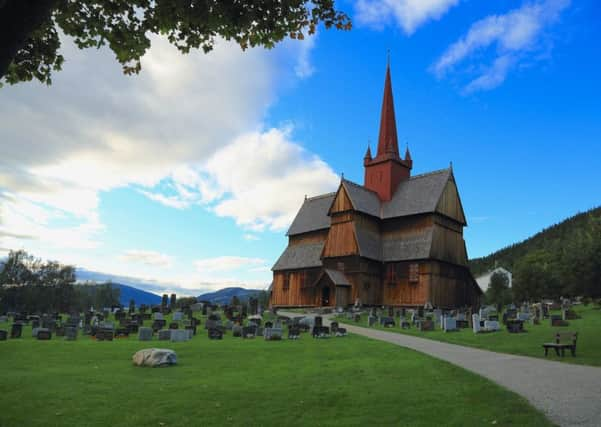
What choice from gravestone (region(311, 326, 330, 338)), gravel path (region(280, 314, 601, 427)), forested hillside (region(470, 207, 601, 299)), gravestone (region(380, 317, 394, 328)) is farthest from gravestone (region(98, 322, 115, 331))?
forested hillside (region(470, 207, 601, 299))

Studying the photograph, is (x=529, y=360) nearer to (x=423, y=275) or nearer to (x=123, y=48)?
(x=123, y=48)

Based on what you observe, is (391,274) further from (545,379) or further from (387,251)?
(545,379)

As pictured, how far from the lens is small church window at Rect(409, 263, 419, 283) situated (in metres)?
45.6

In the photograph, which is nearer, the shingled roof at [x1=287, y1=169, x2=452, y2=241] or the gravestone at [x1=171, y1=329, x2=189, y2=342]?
the gravestone at [x1=171, y1=329, x2=189, y2=342]

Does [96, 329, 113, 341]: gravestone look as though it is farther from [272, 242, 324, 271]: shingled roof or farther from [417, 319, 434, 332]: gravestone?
[272, 242, 324, 271]: shingled roof

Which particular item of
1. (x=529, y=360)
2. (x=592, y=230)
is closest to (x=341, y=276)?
(x=592, y=230)

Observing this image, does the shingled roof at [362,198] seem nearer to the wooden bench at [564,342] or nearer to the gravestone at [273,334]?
the gravestone at [273,334]

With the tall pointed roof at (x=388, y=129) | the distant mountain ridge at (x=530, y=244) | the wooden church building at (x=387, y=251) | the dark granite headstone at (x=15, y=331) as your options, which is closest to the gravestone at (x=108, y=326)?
the dark granite headstone at (x=15, y=331)

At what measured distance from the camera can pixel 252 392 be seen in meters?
10.6

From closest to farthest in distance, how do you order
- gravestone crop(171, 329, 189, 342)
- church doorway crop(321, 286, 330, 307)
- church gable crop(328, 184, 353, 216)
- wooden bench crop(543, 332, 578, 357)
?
wooden bench crop(543, 332, 578, 357)
gravestone crop(171, 329, 189, 342)
church doorway crop(321, 286, 330, 307)
church gable crop(328, 184, 353, 216)

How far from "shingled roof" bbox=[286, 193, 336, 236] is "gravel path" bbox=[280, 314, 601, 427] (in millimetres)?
36742

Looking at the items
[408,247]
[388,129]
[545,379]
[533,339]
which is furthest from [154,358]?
[388,129]

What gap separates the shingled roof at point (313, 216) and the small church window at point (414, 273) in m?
11.8

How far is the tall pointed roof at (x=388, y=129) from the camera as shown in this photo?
56812 mm
